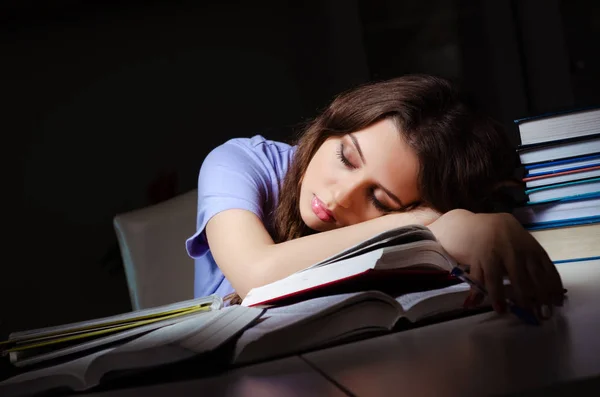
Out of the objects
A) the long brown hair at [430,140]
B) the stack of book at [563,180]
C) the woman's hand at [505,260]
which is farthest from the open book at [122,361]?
the long brown hair at [430,140]

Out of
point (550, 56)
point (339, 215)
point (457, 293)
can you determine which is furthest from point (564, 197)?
point (550, 56)

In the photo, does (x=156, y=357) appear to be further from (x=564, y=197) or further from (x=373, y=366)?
(x=564, y=197)

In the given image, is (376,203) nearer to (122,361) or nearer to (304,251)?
(304,251)

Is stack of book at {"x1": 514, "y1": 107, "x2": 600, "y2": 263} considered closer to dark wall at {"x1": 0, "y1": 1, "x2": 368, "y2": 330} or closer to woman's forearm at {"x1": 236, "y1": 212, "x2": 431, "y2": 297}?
woman's forearm at {"x1": 236, "y1": 212, "x2": 431, "y2": 297}

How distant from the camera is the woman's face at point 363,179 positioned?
119 centimetres

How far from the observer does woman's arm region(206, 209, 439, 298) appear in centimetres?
103

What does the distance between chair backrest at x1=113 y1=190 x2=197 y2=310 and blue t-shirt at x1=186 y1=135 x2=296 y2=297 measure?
0.17 feet

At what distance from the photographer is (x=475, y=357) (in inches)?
18.2

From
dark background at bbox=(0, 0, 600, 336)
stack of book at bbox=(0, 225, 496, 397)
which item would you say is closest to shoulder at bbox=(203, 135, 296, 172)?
stack of book at bbox=(0, 225, 496, 397)

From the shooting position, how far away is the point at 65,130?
108 inches

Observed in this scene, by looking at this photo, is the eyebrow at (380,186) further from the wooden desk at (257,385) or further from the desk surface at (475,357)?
the wooden desk at (257,385)

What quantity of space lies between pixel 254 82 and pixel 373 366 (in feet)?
7.66

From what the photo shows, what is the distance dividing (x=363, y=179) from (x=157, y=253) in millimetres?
572

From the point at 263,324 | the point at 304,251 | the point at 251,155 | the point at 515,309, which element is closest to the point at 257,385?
the point at 263,324
